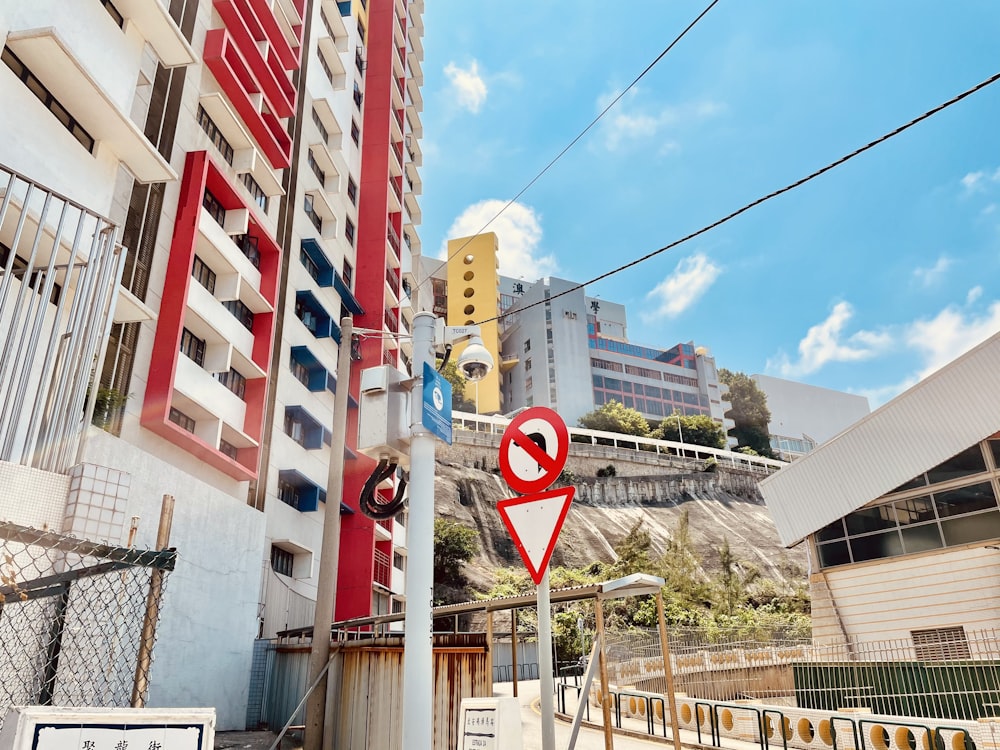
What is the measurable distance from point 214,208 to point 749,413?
86103 mm

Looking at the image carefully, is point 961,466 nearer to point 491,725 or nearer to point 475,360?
point 475,360

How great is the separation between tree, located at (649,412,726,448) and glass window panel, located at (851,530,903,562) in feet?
199

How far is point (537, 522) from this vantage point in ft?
13.6

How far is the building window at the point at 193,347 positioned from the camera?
20828 mm

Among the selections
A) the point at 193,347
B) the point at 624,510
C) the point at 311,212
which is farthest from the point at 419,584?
the point at 624,510

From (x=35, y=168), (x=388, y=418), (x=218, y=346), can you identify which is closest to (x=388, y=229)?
(x=218, y=346)

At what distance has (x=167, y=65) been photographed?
18281 millimetres

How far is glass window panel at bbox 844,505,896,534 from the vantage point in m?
21.6

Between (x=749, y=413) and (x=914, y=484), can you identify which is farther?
(x=749, y=413)

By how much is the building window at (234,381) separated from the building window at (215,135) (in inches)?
289

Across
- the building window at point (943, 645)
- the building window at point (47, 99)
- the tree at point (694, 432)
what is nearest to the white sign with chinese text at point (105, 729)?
the building window at point (47, 99)

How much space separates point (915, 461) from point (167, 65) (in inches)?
936

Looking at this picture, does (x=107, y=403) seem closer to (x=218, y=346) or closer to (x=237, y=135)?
(x=218, y=346)

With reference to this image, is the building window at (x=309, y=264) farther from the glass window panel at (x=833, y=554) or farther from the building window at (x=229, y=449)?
the glass window panel at (x=833, y=554)
